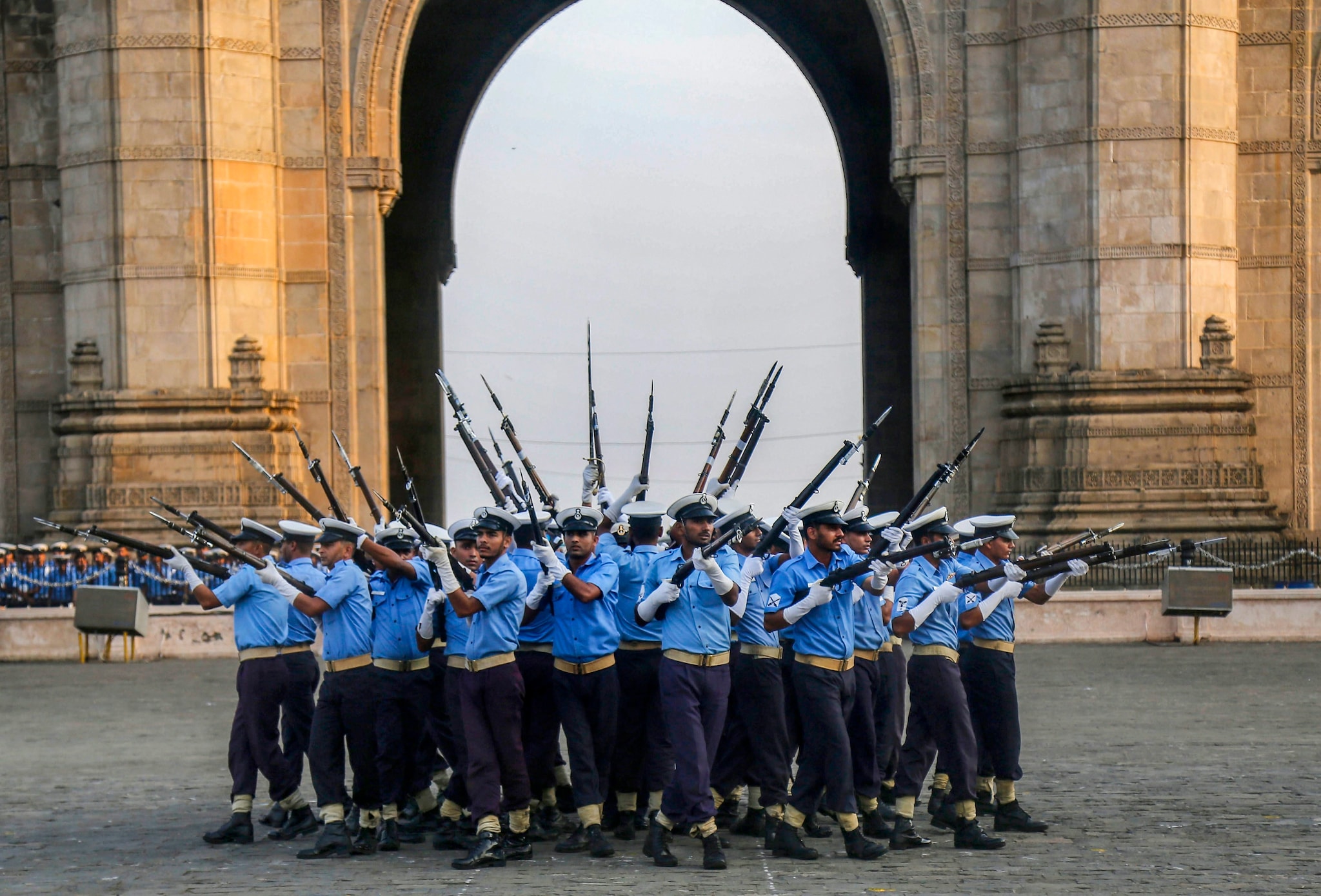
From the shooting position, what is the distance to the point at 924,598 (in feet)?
39.7

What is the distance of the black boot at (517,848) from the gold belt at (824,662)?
1.86m

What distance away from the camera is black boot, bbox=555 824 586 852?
11.5 m

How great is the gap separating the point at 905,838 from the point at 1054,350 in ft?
51.2

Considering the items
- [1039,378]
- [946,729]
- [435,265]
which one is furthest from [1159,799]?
[435,265]

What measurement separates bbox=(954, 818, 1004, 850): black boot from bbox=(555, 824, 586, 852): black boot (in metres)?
2.12

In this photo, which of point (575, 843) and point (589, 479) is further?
point (589, 479)

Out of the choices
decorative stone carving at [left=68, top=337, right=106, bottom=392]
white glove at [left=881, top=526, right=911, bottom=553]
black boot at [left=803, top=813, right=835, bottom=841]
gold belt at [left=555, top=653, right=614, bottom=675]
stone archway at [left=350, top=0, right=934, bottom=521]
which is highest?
stone archway at [left=350, top=0, right=934, bottom=521]

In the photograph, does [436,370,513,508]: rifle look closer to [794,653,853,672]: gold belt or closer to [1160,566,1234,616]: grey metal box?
[794,653,853,672]: gold belt

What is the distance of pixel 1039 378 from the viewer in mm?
26125

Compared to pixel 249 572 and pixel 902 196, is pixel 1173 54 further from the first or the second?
pixel 249 572

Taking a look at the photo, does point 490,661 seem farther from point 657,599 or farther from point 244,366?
point 244,366

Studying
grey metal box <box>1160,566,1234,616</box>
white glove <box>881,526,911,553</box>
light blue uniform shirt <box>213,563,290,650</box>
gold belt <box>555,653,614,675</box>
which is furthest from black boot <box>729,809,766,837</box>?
grey metal box <box>1160,566,1234,616</box>

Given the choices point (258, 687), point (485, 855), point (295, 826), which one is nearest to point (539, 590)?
point (485, 855)

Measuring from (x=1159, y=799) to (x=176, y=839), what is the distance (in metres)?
6.03
